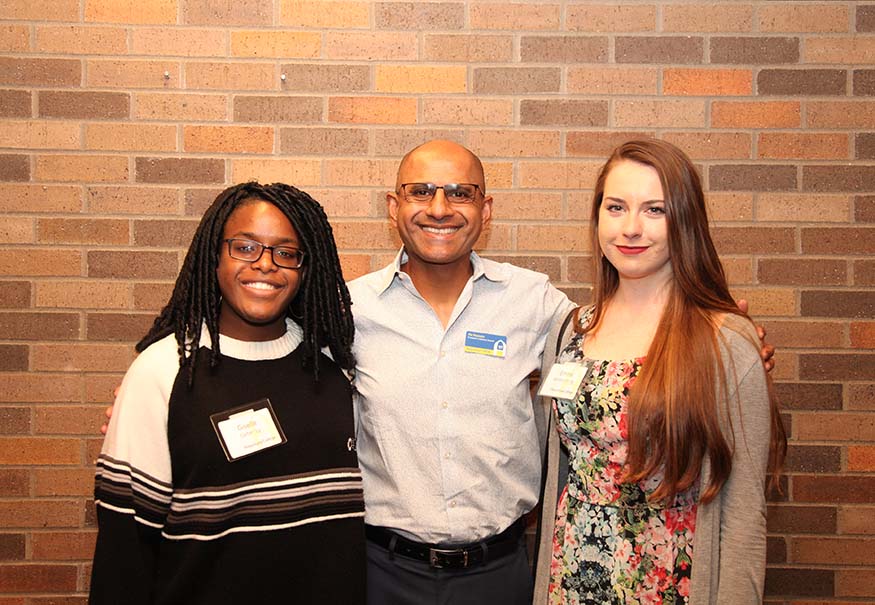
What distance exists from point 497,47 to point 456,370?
130 cm

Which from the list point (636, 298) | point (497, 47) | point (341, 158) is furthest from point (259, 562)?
point (497, 47)

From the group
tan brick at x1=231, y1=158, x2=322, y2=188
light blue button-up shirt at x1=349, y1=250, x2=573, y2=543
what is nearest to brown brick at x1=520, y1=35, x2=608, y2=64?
tan brick at x1=231, y1=158, x2=322, y2=188

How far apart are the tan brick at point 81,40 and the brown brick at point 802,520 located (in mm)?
2990

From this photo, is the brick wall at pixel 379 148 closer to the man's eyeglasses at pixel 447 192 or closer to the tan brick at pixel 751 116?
the tan brick at pixel 751 116

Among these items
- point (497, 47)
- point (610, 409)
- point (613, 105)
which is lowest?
point (610, 409)

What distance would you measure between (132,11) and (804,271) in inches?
105

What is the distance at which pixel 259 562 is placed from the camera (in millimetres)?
1800

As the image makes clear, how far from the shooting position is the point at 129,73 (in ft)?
9.14

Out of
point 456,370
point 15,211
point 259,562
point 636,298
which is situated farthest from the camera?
point 15,211

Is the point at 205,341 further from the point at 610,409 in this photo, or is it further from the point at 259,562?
the point at 610,409

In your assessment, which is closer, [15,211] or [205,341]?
[205,341]

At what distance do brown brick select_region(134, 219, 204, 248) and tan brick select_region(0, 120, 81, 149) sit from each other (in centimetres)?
38

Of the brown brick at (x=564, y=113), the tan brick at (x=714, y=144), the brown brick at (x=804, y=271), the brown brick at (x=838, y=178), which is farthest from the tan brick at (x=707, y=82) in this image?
the brown brick at (x=804, y=271)

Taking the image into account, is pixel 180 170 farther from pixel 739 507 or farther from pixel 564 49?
pixel 739 507
